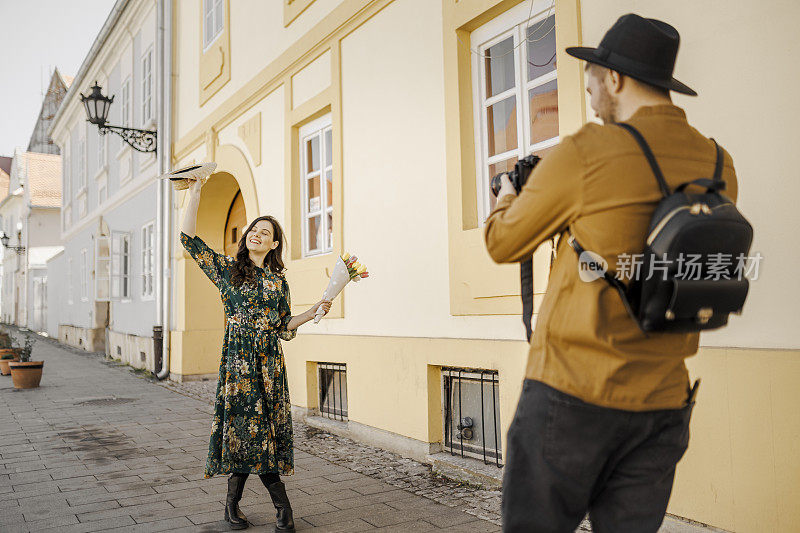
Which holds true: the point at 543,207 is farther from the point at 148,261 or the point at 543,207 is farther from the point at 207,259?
the point at 148,261

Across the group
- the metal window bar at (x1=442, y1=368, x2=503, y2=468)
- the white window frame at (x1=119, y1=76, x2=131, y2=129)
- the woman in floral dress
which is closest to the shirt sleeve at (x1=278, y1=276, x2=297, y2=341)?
the woman in floral dress

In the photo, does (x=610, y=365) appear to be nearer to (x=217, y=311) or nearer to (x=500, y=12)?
(x=500, y=12)

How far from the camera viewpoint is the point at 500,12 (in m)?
4.74

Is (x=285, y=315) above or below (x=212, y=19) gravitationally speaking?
below

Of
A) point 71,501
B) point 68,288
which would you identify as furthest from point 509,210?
point 68,288

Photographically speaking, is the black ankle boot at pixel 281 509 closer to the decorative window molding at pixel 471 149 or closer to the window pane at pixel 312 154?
the decorative window molding at pixel 471 149

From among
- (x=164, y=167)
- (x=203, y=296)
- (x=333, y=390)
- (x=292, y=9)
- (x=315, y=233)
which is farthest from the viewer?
(x=164, y=167)

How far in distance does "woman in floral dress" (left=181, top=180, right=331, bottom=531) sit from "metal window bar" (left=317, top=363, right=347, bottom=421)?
2869 millimetres

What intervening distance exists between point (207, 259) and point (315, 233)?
363 cm

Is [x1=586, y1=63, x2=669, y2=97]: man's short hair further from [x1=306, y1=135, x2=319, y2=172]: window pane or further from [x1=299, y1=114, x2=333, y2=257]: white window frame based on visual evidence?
[x1=306, y1=135, x2=319, y2=172]: window pane

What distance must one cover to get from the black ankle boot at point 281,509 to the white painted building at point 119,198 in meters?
8.73

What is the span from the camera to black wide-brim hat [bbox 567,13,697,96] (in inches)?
64.9

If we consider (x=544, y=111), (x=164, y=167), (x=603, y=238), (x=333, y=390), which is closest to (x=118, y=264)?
(x=164, y=167)

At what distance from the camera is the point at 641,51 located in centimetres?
165
